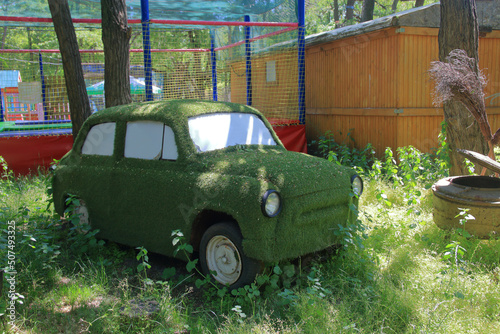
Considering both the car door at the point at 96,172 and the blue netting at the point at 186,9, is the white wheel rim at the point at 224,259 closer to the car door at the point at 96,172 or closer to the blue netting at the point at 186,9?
the car door at the point at 96,172

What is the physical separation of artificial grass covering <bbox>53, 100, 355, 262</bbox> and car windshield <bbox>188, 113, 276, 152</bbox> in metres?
0.08

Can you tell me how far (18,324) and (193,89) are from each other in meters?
12.3

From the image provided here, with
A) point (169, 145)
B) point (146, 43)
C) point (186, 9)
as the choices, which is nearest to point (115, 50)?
point (146, 43)

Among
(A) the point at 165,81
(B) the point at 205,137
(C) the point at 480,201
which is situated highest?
(A) the point at 165,81

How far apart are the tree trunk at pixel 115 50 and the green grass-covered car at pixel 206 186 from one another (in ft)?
5.81

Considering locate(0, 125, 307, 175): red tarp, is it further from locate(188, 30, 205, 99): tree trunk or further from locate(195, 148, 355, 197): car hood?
locate(195, 148, 355, 197): car hood

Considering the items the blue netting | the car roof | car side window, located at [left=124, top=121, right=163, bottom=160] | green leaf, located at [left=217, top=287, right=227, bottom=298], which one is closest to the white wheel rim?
green leaf, located at [left=217, top=287, right=227, bottom=298]

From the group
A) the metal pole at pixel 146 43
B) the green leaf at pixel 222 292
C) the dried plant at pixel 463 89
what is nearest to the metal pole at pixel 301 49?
the metal pole at pixel 146 43

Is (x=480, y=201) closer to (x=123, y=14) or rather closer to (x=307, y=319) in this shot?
(x=307, y=319)

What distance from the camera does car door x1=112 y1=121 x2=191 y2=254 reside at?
449 cm

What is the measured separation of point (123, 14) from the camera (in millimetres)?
7062

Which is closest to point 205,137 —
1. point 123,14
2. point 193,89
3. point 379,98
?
point 123,14

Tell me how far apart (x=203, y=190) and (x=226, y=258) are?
66cm

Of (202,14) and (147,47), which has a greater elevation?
(202,14)
